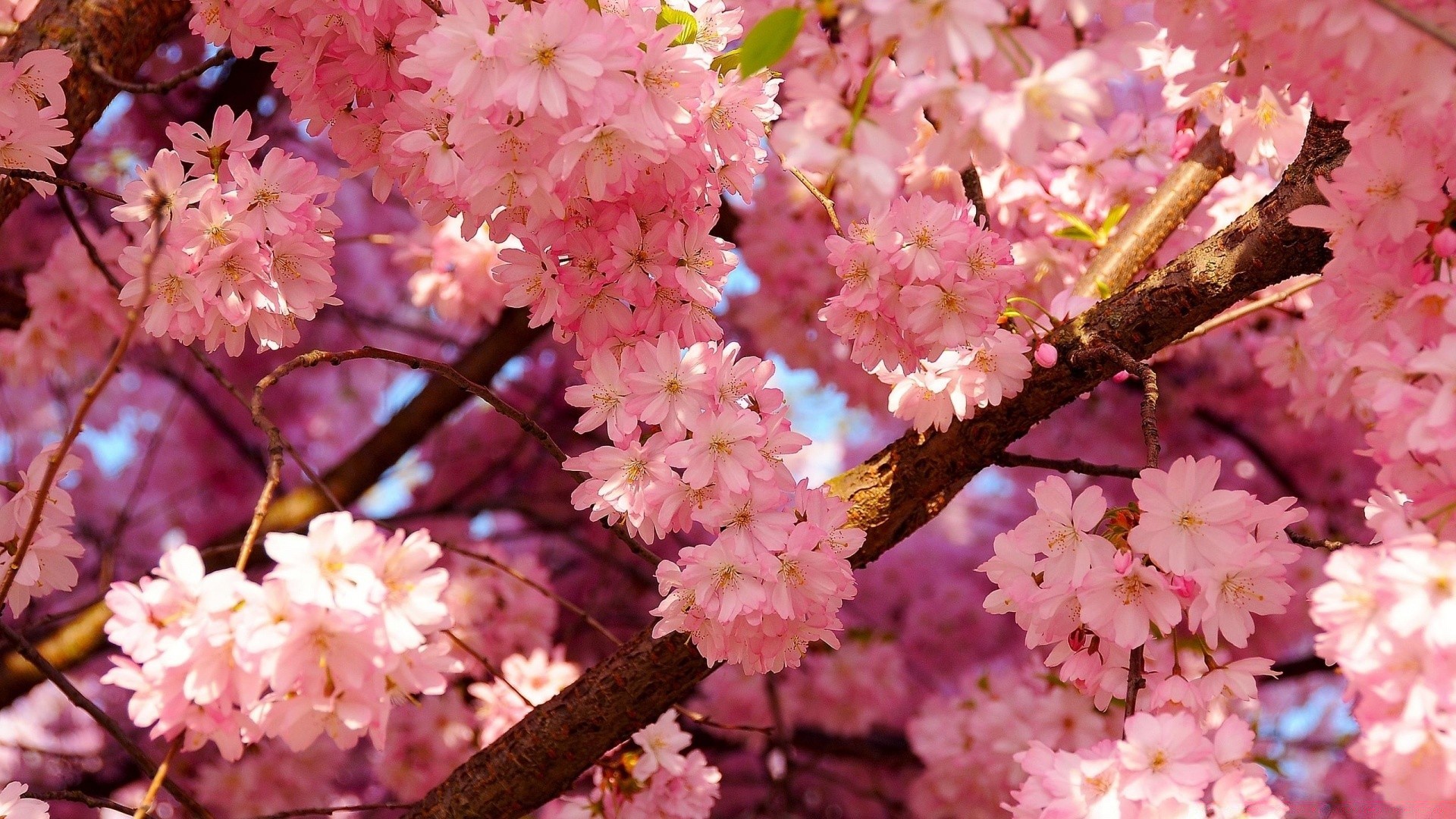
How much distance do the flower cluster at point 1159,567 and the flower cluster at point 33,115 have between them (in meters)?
1.10

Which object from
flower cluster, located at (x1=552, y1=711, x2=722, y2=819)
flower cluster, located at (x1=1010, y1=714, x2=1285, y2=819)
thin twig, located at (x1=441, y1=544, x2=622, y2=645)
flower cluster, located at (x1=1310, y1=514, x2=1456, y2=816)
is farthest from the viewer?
flower cluster, located at (x1=552, y1=711, x2=722, y2=819)

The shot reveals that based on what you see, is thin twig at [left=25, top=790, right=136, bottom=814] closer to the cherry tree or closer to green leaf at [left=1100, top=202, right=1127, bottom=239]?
the cherry tree

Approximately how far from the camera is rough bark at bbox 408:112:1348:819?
1.30 m

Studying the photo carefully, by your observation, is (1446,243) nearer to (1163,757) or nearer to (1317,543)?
(1317,543)

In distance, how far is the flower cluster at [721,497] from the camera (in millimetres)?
1068

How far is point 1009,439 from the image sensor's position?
1396 millimetres

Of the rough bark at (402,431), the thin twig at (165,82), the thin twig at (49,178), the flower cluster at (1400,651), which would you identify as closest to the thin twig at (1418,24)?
the flower cluster at (1400,651)

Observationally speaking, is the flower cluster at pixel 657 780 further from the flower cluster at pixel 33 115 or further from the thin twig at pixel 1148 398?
the flower cluster at pixel 33 115

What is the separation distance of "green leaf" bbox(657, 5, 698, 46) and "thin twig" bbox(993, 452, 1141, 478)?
58cm

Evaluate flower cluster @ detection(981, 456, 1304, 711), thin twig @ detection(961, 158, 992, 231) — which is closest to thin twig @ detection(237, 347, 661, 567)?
flower cluster @ detection(981, 456, 1304, 711)

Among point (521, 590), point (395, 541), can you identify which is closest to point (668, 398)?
point (395, 541)

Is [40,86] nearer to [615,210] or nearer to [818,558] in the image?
[615,210]

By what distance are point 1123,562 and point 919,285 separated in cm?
35

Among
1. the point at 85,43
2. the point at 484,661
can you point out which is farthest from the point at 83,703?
the point at 85,43
